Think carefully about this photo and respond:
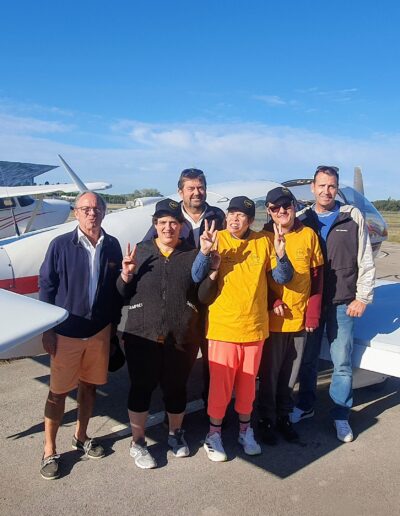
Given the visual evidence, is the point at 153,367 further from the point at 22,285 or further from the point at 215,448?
the point at 22,285

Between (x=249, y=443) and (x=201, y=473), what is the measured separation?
44 centimetres

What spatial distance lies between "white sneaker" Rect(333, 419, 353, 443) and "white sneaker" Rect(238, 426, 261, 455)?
706 mm

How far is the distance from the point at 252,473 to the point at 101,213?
2.01 meters

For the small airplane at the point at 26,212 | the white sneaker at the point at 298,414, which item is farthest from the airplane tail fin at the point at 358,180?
the small airplane at the point at 26,212

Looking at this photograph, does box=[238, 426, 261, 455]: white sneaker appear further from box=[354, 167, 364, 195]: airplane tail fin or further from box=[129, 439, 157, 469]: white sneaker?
box=[354, 167, 364, 195]: airplane tail fin

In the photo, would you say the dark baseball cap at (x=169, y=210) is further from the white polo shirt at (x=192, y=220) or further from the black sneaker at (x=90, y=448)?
the black sneaker at (x=90, y=448)

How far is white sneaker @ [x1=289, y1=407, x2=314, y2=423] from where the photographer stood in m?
3.97

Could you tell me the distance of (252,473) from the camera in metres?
3.20

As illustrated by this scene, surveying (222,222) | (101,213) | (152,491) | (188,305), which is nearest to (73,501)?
(152,491)

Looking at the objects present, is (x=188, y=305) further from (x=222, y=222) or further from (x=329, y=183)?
(x=329, y=183)

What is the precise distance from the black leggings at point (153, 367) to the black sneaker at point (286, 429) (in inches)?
36.8

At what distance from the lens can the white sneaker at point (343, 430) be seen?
3.69 m

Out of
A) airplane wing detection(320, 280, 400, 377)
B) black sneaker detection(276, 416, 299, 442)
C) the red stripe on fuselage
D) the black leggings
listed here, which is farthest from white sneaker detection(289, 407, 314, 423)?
the red stripe on fuselage

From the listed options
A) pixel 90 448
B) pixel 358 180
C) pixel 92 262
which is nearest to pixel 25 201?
pixel 358 180
